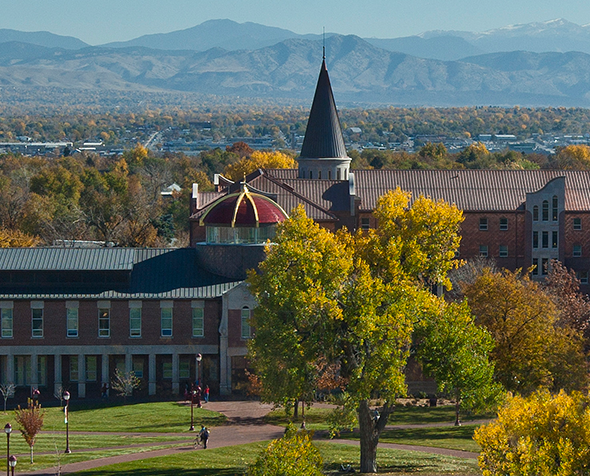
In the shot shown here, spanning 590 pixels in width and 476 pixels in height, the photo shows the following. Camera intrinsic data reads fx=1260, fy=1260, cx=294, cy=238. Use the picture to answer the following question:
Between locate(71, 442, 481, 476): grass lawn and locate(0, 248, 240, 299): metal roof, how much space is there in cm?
1829

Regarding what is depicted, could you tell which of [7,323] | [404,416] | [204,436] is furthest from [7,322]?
[404,416]

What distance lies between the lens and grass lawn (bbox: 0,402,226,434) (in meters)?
59.0

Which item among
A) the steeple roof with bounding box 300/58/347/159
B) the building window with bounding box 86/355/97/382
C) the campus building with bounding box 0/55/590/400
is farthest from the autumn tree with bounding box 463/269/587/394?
the steeple roof with bounding box 300/58/347/159

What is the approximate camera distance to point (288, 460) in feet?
126

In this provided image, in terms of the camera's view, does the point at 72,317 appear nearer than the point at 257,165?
Yes

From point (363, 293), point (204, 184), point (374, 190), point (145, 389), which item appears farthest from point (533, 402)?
point (204, 184)

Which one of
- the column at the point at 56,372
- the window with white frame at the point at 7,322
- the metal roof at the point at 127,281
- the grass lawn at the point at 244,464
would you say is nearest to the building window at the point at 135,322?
the metal roof at the point at 127,281

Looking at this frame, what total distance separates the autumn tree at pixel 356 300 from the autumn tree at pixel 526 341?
8.29 metres

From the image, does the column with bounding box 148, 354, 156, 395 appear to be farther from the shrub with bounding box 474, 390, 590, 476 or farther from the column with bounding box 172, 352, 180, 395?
the shrub with bounding box 474, 390, 590, 476

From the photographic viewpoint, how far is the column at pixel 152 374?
69750mm

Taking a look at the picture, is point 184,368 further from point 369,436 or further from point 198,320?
point 369,436

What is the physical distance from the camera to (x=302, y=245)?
4803cm

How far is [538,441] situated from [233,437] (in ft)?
69.9

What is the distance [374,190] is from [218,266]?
2503 centimetres
